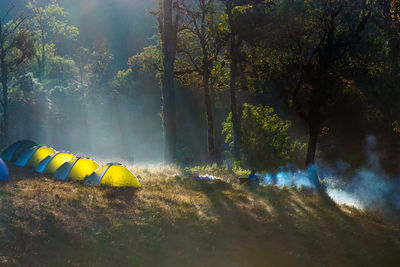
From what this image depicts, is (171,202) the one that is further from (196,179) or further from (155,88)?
(155,88)

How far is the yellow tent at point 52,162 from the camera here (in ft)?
65.3

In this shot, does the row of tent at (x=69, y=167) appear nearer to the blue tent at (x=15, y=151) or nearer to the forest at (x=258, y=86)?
the blue tent at (x=15, y=151)

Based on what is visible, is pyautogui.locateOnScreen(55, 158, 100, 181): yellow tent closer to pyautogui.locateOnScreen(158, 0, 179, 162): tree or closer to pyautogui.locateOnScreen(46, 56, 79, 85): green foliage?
pyautogui.locateOnScreen(158, 0, 179, 162): tree

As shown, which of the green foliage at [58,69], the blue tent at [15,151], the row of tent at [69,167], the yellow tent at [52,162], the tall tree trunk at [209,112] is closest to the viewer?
the row of tent at [69,167]

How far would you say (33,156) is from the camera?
2217cm

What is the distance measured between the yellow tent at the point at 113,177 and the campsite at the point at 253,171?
5 cm

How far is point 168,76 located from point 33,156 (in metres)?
8.92

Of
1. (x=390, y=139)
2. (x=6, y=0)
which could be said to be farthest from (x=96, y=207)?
(x=6, y=0)

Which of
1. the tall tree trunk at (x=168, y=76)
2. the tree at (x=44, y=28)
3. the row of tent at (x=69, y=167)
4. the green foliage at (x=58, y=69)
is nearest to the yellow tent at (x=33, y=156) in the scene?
the row of tent at (x=69, y=167)

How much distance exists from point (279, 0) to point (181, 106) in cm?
3281

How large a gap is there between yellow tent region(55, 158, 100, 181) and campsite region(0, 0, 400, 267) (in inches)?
2.4

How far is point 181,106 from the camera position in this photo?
58.7 metres

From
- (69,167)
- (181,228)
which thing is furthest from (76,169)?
(181,228)

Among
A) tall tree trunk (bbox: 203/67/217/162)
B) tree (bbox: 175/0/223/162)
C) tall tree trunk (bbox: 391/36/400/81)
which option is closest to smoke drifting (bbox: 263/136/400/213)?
tall tree trunk (bbox: 203/67/217/162)
